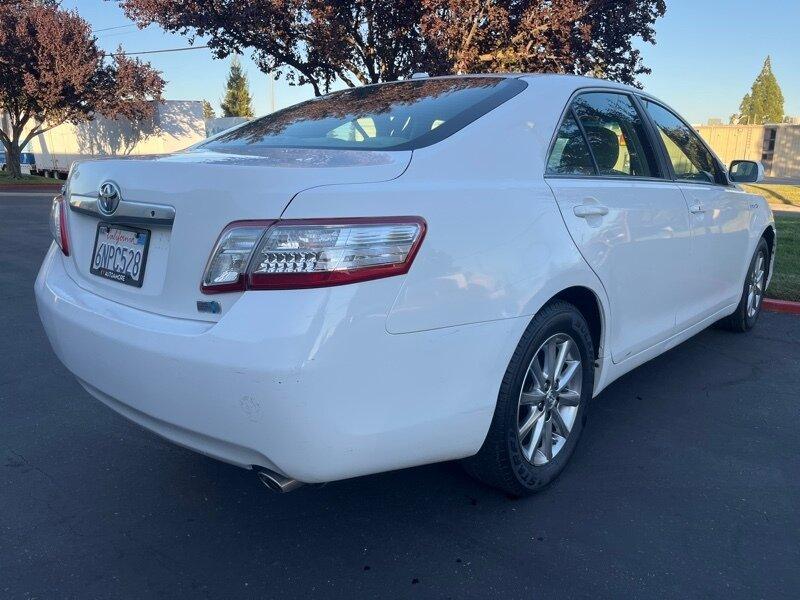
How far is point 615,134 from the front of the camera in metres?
3.41

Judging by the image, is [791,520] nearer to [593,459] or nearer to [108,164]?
[593,459]

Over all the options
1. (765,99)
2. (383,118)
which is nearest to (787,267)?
(383,118)

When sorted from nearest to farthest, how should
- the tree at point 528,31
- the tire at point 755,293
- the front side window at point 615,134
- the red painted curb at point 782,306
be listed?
1. the front side window at point 615,134
2. the tire at point 755,293
3. the red painted curb at point 782,306
4. the tree at point 528,31

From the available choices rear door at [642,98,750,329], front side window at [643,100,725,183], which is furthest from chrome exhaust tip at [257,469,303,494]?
front side window at [643,100,725,183]

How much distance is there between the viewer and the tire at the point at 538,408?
8.27 feet

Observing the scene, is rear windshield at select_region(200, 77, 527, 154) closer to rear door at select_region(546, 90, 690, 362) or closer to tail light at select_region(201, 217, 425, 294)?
rear door at select_region(546, 90, 690, 362)

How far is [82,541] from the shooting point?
8.29ft

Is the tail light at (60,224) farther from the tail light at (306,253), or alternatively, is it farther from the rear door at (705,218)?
the rear door at (705,218)

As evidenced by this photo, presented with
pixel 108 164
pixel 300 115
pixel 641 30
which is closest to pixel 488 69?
pixel 641 30

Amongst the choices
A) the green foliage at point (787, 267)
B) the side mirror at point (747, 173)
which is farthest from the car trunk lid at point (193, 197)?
the green foliage at point (787, 267)

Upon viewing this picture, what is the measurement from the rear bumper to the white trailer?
1015 inches

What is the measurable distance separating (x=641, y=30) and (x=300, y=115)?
14100mm

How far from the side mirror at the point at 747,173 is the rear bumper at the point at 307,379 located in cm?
302

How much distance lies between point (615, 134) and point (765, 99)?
8657 cm
